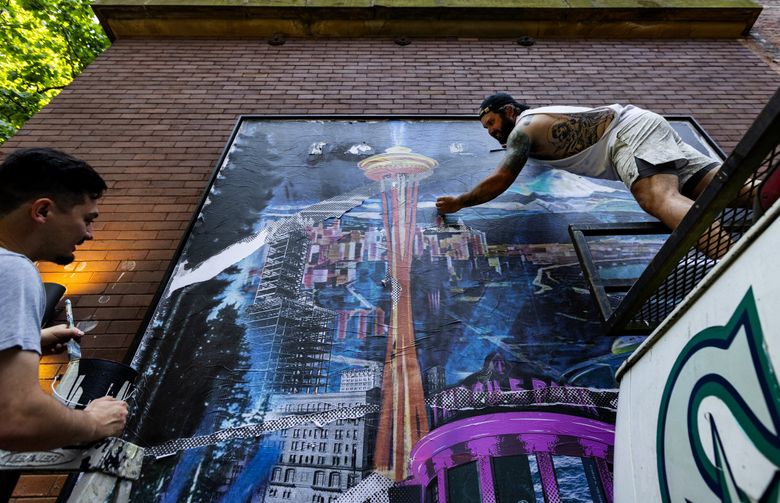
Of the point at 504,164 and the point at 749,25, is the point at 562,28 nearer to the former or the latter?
the point at 749,25

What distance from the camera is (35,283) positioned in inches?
44.6

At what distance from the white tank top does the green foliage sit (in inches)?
294

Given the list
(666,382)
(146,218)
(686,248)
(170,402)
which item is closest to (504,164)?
(686,248)

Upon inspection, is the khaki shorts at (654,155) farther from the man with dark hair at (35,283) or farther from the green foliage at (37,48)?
the green foliage at (37,48)

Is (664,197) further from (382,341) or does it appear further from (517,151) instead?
(382,341)

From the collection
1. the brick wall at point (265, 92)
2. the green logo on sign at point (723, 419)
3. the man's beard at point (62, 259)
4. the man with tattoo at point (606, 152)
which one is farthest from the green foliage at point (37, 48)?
the green logo on sign at point (723, 419)

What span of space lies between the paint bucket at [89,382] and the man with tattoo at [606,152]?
2.03 m

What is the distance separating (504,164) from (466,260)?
2.08 feet

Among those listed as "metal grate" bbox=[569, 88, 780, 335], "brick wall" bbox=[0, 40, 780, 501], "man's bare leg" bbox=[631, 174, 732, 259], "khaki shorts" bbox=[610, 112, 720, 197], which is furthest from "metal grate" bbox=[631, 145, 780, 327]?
"brick wall" bbox=[0, 40, 780, 501]

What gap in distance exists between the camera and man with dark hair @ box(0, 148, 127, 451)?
102cm

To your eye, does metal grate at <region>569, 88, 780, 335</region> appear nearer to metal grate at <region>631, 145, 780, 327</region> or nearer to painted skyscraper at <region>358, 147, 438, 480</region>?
metal grate at <region>631, 145, 780, 327</region>

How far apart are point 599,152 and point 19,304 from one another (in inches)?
109

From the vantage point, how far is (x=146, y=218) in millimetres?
3102

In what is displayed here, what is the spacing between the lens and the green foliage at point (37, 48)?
21.5 feet
